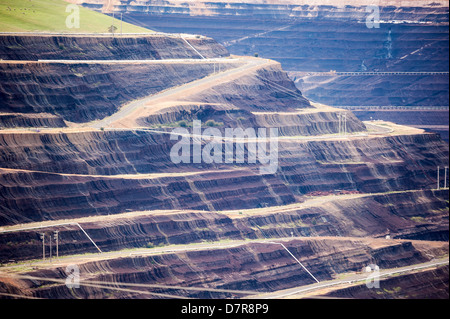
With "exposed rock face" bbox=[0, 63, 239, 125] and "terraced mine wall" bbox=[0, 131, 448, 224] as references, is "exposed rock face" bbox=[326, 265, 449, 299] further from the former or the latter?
"exposed rock face" bbox=[0, 63, 239, 125]

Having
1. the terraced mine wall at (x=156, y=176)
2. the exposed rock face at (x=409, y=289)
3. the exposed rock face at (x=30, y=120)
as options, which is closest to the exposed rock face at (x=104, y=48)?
the exposed rock face at (x=30, y=120)

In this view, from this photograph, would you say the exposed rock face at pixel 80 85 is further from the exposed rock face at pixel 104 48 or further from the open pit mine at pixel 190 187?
the exposed rock face at pixel 104 48

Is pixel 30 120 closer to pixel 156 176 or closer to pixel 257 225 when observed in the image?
pixel 156 176

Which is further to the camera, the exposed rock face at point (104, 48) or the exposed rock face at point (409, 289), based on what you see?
the exposed rock face at point (104, 48)

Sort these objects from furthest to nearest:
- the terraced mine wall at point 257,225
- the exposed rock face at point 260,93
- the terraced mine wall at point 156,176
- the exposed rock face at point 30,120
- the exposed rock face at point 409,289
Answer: the exposed rock face at point 260,93 < the exposed rock face at point 30,120 < the exposed rock face at point 409,289 < the terraced mine wall at point 156,176 < the terraced mine wall at point 257,225

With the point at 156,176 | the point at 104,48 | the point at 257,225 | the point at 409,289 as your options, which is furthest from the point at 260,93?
the point at 409,289

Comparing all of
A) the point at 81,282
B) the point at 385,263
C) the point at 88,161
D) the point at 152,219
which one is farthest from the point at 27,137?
the point at 385,263

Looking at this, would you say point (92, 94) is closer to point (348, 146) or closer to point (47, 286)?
point (348, 146)
